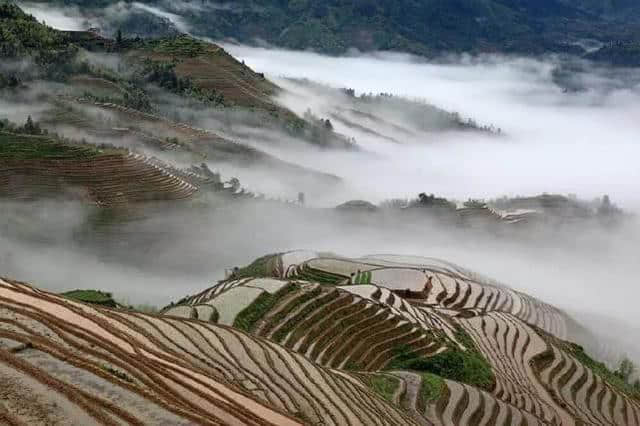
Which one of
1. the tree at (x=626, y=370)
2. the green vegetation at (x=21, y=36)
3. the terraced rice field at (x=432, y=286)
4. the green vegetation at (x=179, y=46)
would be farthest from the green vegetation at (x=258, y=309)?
the green vegetation at (x=179, y=46)

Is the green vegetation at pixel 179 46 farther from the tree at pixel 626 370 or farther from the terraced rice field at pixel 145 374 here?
the terraced rice field at pixel 145 374

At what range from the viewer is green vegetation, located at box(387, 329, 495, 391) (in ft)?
93.0

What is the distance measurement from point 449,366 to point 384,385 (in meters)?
6.21

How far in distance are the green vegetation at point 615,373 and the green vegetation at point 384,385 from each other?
15.7 m

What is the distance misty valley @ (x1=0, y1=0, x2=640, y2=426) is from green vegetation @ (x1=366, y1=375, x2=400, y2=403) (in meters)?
0.10

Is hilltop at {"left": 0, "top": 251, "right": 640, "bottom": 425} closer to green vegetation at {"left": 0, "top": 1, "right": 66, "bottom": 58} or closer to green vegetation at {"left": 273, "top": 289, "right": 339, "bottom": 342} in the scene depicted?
green vegetation at {"left": 273, "top": 289, "right": 339, "bottom": 342}

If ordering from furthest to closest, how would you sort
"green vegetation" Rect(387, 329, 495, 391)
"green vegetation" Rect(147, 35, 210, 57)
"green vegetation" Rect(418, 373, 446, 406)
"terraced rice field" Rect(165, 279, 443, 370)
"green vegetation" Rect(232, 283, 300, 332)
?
"green vegetation" Rect(147, 35, 210, 57), "green vegetation" Rect(387, 329, 495, 391), "terraced rice field" Rect(165, 279, 443, 370), "green vegetation" Rect(232, 283, 300, 332), "green vegetation" Rect(418, 373, 446, 406)

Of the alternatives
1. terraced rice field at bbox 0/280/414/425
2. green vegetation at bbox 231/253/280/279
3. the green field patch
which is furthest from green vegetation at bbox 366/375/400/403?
the green field patch

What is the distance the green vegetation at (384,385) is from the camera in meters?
22.6

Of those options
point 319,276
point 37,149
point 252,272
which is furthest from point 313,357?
point 37,149

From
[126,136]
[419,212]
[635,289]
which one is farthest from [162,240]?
[635,289]

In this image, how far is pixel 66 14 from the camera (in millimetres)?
180500

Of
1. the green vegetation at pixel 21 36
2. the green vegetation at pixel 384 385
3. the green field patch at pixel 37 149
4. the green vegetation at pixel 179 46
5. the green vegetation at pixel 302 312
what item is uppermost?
the green vegetation at pixel 179 46

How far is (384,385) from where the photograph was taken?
23.6 m
